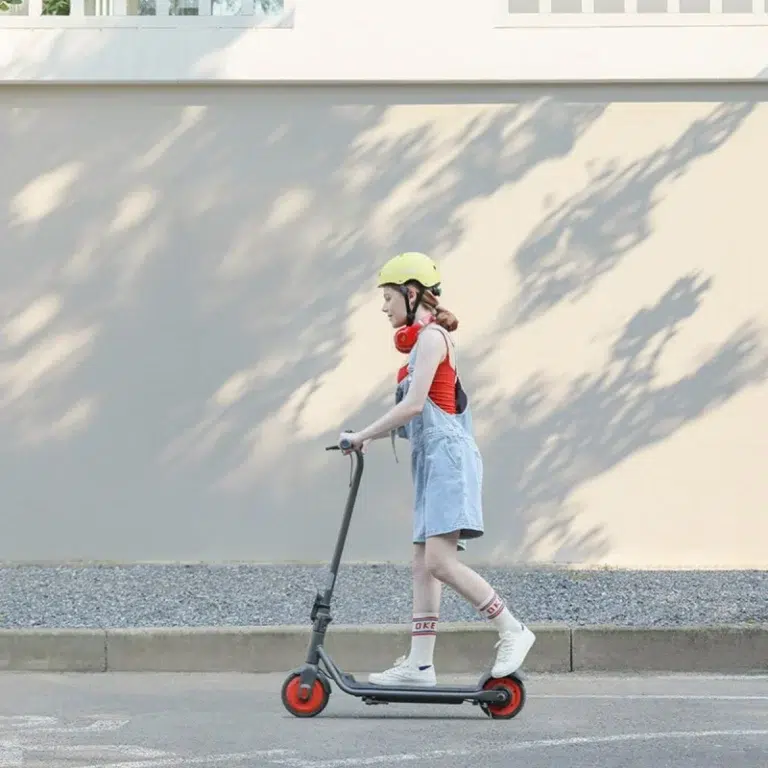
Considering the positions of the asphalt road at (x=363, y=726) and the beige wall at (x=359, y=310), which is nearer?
the asphalt road at (x=363, y=726)

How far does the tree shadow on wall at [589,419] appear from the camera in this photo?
11.4 meters

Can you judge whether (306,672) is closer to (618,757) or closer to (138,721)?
(138,721)

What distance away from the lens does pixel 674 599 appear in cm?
966

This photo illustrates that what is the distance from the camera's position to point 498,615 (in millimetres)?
6941

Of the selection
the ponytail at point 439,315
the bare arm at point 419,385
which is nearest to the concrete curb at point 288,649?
the bare arm at point 419,385

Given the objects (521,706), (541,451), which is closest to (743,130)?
(541,451)

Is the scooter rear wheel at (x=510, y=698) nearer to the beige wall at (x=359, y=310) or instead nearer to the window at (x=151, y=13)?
the beige wall at (x=359, y=310)

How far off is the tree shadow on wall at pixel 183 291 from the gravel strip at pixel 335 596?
1.79 ft

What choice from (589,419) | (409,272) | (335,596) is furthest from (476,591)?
(589,419)

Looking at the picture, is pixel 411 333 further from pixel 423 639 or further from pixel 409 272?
pixel 423 639

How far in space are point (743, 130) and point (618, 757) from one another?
6191 mm

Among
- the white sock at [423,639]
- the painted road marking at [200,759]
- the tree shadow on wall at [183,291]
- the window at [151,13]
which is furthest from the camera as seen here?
the tree shadow on wall at [183,291]

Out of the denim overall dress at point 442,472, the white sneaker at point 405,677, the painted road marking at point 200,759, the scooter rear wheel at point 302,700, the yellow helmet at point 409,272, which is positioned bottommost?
the painted road marking at point 200,759

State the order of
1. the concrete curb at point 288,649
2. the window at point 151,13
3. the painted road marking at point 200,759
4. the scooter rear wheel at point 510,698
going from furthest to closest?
the window at point 151,13
the concrete curb at point 288,649
the scooter rear wheel at point 510,698
the painted road marking at point 200,759
